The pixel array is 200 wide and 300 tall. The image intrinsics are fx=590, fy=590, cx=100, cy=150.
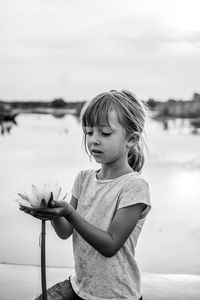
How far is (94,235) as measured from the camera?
5.57 ft

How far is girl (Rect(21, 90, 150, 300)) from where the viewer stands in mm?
1788

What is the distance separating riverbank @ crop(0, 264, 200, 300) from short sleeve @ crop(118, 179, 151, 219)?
1150 mm

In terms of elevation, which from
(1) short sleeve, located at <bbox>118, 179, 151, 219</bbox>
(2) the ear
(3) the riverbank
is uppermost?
(2) the ear

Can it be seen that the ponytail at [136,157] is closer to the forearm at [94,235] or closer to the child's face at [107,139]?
the child's face at [107,139]

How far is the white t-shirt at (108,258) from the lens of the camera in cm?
183

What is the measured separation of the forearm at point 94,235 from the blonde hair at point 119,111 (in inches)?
12.8

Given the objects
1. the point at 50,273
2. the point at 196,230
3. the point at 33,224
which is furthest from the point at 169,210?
the point at 50,273

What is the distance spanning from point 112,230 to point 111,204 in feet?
0.36

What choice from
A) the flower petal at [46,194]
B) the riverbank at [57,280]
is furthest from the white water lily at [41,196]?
the riverbank at [57,280]

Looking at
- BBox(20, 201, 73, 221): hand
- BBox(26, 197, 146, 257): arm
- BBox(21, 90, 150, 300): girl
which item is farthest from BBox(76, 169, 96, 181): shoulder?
BBox(20, 201, 73, 221): hand

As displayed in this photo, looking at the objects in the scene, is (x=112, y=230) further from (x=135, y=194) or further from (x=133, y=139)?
(x=133, y=139)

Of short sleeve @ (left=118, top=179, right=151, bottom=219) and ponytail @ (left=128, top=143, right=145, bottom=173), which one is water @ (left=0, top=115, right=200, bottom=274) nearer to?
ponytail @ (left=128, top=143, right=145, bottom=173)

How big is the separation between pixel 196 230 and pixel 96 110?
302cm

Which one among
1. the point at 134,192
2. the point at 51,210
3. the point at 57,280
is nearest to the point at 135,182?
the point at 134,192
